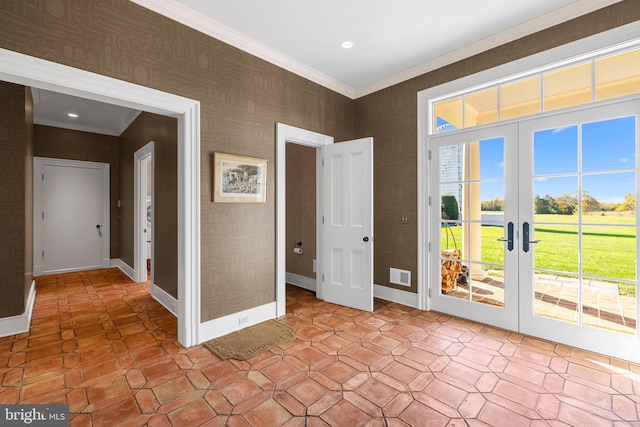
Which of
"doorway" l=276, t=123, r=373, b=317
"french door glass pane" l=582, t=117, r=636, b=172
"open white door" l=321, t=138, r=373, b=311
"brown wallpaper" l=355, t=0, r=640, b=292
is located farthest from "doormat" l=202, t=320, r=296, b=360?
"french door glass pane" l=582, t=117, r=636, b=172

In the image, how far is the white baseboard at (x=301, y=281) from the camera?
14.7 ft

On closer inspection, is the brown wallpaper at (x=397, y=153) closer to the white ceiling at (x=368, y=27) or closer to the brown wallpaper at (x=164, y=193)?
the white ceiling at (x=368, y=27)

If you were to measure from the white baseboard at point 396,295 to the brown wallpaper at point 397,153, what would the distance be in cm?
7

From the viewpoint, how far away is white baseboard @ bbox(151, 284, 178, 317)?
3.44 metres

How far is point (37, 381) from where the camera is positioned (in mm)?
2098

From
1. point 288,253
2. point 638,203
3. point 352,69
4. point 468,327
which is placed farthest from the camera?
point 288,253

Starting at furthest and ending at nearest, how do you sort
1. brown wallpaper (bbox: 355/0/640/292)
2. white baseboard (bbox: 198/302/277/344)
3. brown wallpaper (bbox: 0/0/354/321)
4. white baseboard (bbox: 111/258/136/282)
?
white baseboard (bbox: 111/258/136/282) → brown wallpaper (bbox: 355/0/640/292) → white baseboard (bbox: 198/302/277/344) → brown wallpaper (bbox: 0/0/354/321)

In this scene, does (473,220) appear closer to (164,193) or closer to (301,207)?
(301,207)

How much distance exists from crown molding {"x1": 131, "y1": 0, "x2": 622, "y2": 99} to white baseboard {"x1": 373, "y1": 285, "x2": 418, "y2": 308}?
273 centimetres

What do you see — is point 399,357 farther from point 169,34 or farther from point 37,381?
point 169,34

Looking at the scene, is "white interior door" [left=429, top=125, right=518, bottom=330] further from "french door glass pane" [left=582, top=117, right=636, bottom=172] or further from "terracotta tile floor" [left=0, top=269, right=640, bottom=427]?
"french door glass pane" [left=582, top=117, right=636, bottom=172]

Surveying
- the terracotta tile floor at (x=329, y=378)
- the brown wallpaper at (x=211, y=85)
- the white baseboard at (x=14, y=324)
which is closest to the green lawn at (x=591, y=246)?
the terracotta tile floor at (x=329, y=378)

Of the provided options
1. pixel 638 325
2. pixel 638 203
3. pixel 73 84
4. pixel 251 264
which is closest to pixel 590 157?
pixel 638 203

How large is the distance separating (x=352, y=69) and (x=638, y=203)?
10.0ft
